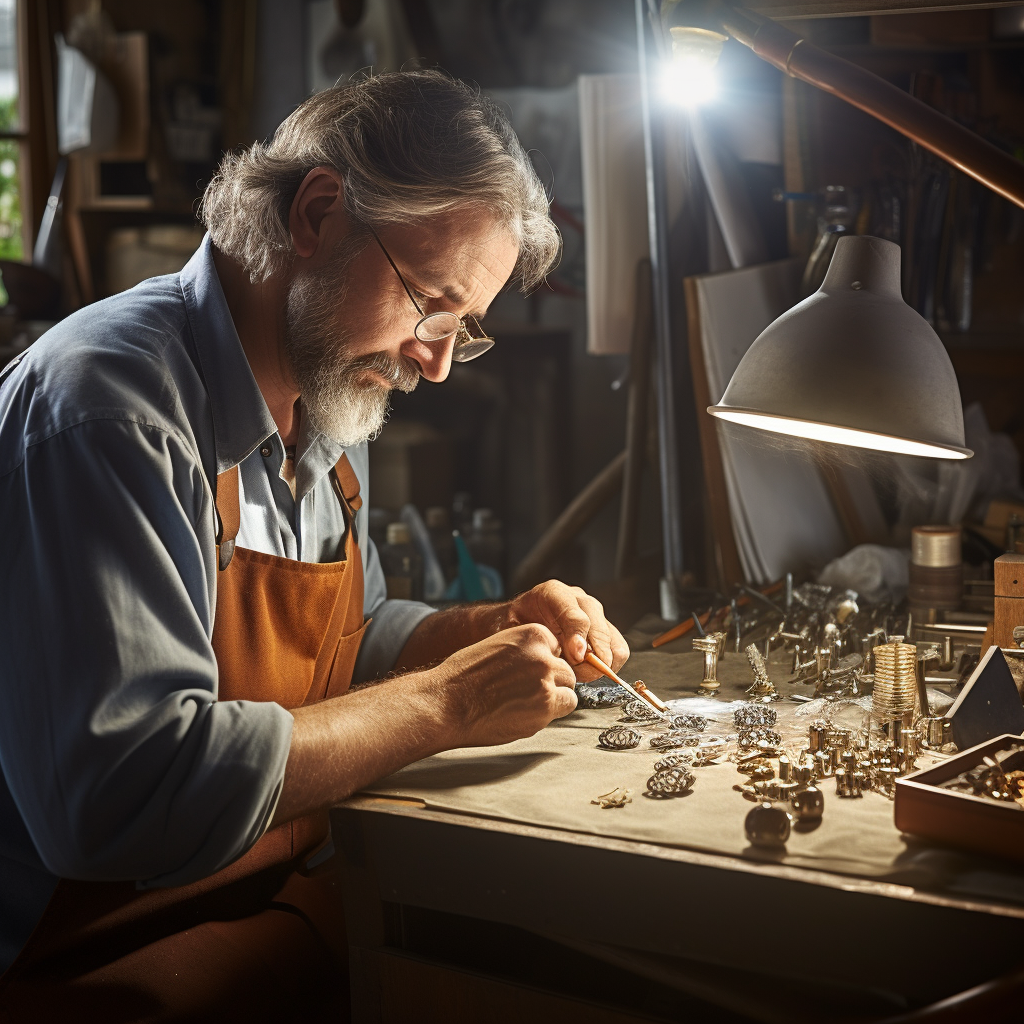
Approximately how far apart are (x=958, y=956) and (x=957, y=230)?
2.66 metres

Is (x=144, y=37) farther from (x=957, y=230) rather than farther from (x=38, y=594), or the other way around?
(x=38, y=594)

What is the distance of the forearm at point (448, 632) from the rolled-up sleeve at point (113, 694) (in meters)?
0.61

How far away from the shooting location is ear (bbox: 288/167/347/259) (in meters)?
1.66

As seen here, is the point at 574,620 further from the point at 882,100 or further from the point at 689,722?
the point at 882,100

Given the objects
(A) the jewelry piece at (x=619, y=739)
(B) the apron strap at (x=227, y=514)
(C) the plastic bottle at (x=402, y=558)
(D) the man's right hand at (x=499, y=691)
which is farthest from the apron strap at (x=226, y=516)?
(C) the plastic bottle at (x=402, y=558)

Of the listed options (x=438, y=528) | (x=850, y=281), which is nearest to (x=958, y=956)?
(x=850, y=281)

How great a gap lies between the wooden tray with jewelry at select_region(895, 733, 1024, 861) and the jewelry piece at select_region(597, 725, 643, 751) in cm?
43

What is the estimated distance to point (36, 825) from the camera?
1.30 meters

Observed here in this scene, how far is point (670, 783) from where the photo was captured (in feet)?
4.77

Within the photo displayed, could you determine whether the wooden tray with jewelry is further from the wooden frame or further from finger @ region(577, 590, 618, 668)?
finger @ region(577, 590, 618, 668)

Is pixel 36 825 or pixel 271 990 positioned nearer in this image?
pixel 36 825

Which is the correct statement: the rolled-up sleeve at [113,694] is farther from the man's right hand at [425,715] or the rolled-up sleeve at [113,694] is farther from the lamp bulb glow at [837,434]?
the lamp bulb glow at [837,434]

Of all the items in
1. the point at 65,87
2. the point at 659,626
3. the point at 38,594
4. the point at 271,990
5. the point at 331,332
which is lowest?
the point at 271,990

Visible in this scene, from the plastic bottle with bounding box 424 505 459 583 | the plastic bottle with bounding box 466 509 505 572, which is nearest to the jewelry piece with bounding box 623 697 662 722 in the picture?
the plastic bottle with bounding box 424 505 459 583
